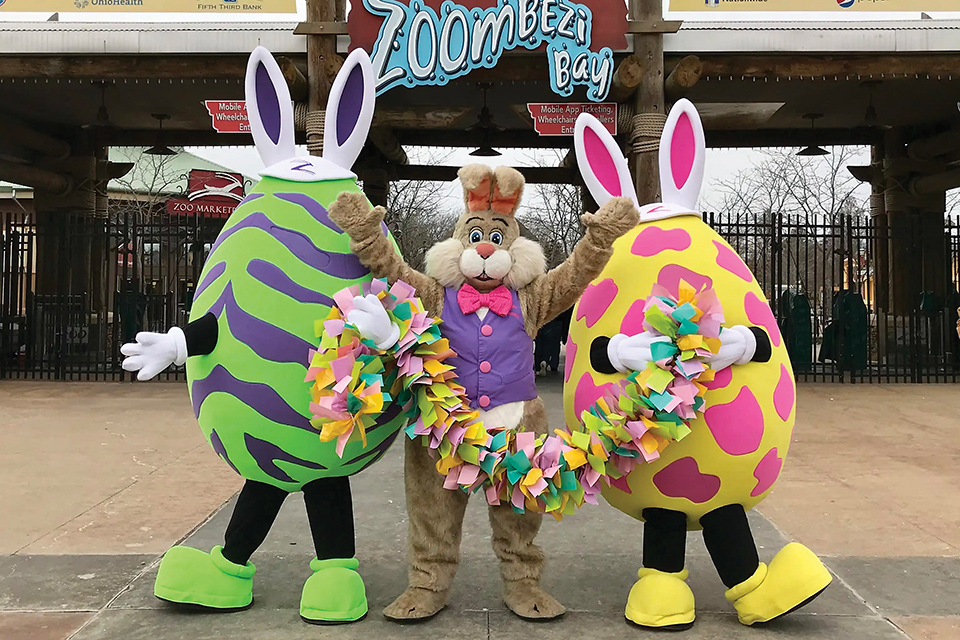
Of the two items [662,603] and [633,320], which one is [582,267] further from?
[662,603]

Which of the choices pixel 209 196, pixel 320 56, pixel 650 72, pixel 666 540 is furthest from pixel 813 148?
pixel 209 196

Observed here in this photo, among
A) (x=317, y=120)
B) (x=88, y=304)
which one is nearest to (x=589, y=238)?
(x=317, y=120)

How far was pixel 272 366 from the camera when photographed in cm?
291

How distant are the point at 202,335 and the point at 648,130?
6452mm

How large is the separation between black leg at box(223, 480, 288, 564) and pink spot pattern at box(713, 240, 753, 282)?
2014 mm

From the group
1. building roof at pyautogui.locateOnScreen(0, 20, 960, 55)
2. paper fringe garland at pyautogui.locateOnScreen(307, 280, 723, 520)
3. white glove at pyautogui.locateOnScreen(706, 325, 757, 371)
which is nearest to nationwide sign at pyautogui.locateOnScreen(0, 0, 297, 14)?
building roof at pyautogui.locateOnScreen(0, 20, 960, 55)

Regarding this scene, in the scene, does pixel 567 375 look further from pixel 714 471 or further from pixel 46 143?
pixel 46 143

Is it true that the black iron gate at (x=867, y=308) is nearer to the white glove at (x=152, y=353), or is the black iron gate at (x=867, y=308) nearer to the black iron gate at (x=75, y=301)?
the black iron gate at (x=75, y=301)

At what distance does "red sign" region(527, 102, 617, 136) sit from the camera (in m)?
8.59

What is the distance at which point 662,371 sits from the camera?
8.83 ft

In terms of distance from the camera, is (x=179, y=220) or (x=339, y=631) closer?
(x=339, y=631)

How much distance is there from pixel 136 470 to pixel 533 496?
4.08 meters

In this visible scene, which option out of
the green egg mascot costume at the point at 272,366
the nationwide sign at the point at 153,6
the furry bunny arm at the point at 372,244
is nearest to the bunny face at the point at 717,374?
the furry bunny arm at the point at 372,244

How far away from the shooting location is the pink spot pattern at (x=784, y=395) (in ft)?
9.66
